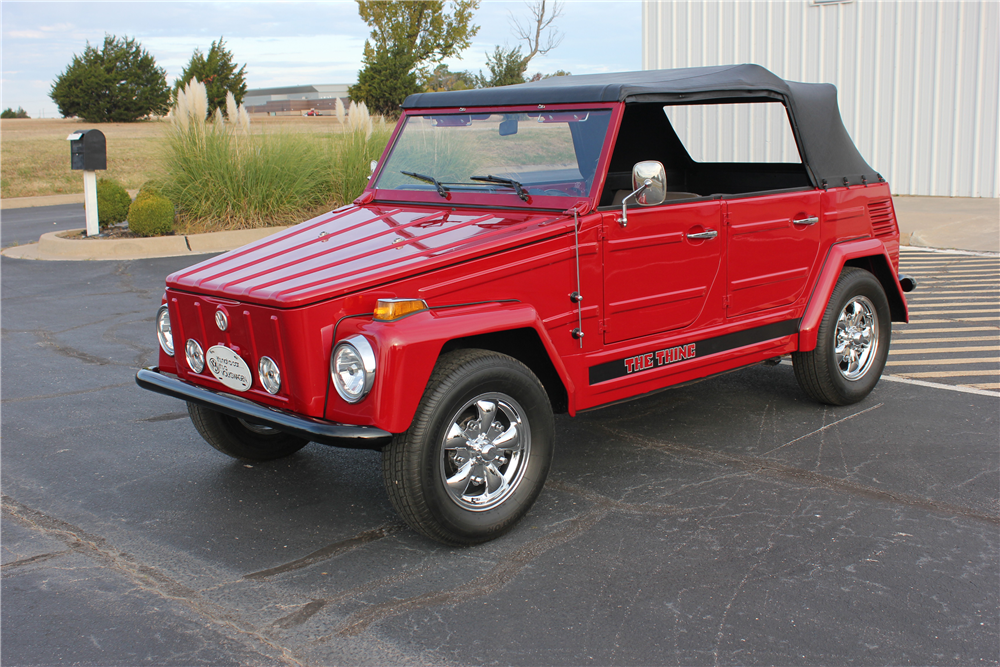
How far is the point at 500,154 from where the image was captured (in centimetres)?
463

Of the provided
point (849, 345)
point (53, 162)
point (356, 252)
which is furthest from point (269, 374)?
point (53, 162)

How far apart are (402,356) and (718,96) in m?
2.52

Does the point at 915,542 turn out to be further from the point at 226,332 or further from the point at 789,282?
the point at 226,332

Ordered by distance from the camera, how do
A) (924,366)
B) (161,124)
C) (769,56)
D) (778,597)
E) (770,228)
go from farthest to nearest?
(769,56) → (161,124) → (924,366) → (770,228) → (778,597)

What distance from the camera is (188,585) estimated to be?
3391mm

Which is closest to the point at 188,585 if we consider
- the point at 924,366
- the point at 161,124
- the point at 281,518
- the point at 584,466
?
the point at 281,518

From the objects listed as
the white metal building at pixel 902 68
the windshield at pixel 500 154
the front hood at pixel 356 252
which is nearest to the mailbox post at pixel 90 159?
the windshield at pixel 500 154

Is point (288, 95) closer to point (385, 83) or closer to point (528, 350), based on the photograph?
point (385, 83)

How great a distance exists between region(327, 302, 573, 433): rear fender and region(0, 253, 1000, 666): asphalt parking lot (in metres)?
0.65

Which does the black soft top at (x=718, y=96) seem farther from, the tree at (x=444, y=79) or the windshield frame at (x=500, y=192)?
the tree at (x=444, y=79)

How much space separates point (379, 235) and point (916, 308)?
6.20 metres

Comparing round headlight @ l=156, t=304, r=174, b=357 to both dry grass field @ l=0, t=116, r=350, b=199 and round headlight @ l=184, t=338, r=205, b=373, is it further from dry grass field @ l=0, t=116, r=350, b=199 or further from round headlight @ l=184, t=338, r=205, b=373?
dry grass field @ l=0, t=116, r=350, b=199

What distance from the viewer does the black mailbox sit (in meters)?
13.0

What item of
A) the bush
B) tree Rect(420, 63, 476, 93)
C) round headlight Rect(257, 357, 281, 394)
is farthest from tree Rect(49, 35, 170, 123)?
round headlight Rect(257, 357, 281, 394)
